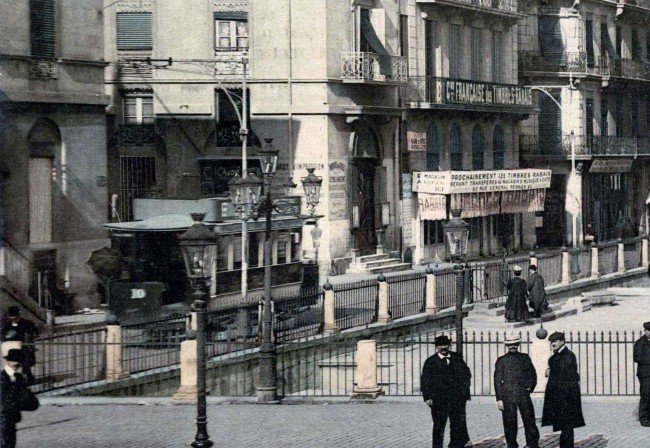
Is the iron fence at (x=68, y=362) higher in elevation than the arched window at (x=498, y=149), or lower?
lower

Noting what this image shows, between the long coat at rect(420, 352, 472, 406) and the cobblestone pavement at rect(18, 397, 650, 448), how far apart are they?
1166 mm

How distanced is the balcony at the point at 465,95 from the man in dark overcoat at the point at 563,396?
96.4 feet

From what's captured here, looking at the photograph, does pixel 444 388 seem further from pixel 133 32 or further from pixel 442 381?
pixel 133 32

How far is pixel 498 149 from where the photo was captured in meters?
55.2

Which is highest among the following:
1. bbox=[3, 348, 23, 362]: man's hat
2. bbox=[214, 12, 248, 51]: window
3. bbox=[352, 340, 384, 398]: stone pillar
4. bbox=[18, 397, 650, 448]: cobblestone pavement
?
bbox=[214, 12, 248, 51]: window

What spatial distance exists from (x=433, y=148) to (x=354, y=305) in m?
18.4

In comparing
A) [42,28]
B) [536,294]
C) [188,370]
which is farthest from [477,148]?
[188,370]

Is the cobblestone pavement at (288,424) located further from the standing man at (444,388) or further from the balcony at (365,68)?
→ the balcony at (365,68)

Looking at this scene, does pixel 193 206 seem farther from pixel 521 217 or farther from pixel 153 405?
pixel 521 217

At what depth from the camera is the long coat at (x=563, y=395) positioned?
18.5 metres

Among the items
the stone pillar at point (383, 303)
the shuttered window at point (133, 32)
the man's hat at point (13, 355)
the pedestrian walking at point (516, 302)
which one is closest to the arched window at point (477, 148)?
the shuttered window at point (133, 32)

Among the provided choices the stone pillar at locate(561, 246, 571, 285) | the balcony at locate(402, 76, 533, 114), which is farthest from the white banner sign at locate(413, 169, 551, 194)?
the stone pillar at locate(561, 246, 571, 285)

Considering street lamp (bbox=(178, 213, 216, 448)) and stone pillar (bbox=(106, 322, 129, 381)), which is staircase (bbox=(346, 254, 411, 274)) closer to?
stone pillar (bbox=(106, 322, 129, 381))

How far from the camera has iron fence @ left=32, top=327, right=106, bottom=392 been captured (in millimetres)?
23953
